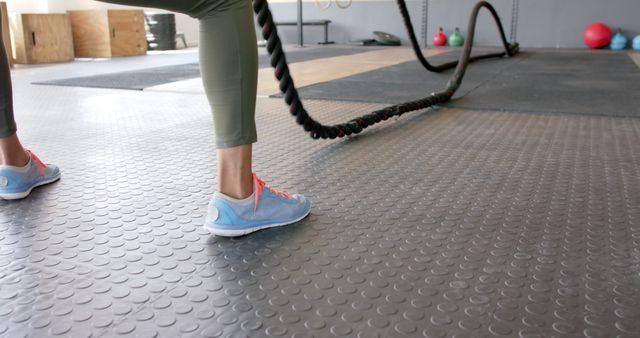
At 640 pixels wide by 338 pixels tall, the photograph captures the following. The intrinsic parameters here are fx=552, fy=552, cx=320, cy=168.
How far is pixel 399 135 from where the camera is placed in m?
2.07

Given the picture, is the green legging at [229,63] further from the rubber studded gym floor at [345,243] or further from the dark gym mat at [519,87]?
the dark gym mat at [519,87]

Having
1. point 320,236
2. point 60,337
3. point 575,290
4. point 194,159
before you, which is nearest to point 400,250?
point 320,236

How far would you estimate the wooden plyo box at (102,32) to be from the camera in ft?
19.6

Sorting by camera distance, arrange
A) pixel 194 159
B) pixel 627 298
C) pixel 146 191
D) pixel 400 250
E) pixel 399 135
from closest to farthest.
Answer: pixel 627 298 < pixel 400 250 < pixel 146 191 < pixel 194 159 < pixel 399 135

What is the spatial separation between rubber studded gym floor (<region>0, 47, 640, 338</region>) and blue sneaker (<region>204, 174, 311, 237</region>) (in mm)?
25

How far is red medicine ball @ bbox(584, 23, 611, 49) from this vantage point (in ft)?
21.6

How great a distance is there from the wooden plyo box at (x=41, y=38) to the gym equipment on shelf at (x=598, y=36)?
594cm

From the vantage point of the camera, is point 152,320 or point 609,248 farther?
point 609,248

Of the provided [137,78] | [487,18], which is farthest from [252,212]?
[487,18]

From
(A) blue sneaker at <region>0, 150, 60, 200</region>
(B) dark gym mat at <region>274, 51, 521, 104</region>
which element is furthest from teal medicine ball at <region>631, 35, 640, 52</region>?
(A) blue sneaker at <region>0, 150, 60, 200</region>

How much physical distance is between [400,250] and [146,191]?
682mm

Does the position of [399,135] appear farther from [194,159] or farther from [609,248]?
[609,248]

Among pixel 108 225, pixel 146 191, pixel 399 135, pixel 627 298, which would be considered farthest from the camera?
pixel 399 135

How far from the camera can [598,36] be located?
6.58 meters
